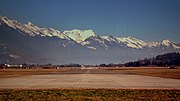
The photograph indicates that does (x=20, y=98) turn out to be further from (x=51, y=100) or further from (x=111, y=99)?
(x=111, y=99)

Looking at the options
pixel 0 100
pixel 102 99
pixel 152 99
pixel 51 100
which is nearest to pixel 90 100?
pixel 102 99

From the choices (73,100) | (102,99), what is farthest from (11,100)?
(102,99)

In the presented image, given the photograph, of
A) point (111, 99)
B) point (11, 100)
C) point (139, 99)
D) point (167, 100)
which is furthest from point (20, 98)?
point (167, 100)

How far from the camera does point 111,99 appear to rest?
2725 centimetres

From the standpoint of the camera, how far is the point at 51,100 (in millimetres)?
26438

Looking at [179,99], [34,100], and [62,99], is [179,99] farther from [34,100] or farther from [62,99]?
[34,100]

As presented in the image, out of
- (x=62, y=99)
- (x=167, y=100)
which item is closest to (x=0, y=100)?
(x=62, y=99)

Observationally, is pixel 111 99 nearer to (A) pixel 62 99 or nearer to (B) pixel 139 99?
(B) pixel 139 99

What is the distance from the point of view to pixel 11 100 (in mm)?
25938

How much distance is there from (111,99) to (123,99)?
39.1 inches

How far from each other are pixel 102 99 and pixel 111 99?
28.9 inches

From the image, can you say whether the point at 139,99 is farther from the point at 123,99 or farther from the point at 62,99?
the point at 62,99

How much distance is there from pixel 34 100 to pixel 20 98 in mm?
1567

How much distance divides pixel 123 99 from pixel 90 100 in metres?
2.82
